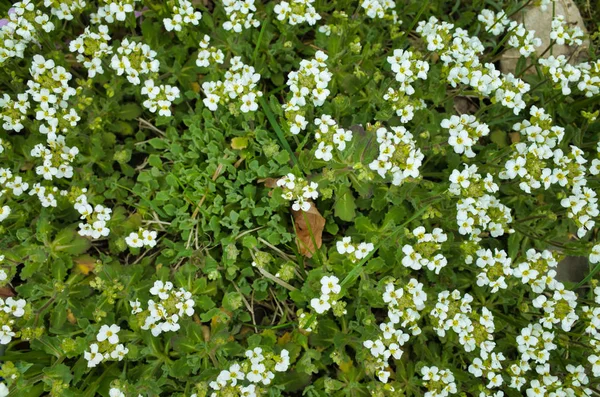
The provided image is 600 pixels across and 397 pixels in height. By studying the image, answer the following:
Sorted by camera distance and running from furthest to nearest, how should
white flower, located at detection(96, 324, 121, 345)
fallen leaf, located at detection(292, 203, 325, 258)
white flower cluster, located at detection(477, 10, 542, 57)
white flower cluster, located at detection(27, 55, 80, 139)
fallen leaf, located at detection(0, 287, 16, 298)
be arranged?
white flower cluster, located at detection(477, 10, 542, 57), fallen leaf, located at detection(292, 203, 325, 258), fallen leaf, located at detection(0, 287, 16, 298), white flower cluster, located at detection(27, 55, 80, 139), white flower, located at detection(96, 324, 121, 345)

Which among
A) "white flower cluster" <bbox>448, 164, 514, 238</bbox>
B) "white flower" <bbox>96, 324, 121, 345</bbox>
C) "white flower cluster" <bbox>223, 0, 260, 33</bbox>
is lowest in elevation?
"white flower" <bbox>96, 324, 121, 345</bbox>

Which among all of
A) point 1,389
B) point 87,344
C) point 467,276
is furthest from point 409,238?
point 1,389

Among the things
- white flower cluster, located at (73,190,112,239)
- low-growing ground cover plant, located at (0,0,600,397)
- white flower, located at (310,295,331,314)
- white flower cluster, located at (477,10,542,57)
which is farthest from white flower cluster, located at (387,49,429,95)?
white flower cluster, located at (73,190,112,239)

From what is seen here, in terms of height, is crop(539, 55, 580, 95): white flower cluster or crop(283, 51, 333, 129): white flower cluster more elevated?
crop(539, 55, 580, 95): white flower cluster

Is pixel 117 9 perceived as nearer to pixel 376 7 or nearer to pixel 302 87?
pixel 302 87

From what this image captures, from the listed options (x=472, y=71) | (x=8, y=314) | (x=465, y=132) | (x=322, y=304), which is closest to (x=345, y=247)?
(x=322, y=304)

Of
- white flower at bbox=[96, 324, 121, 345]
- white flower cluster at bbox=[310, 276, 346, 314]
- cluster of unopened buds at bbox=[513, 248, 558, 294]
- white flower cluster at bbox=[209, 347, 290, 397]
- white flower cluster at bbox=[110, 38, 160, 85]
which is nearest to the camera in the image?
white flower cluster at bbox=[209, 347, 290, 397]

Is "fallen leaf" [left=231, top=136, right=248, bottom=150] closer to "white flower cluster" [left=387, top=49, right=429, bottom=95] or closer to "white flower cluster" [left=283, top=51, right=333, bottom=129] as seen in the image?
"white flower cluster" [left=283, top=51, right=333, bottom=129]
